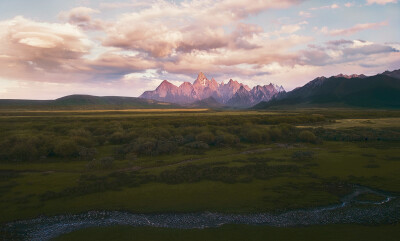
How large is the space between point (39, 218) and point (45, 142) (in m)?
32.6

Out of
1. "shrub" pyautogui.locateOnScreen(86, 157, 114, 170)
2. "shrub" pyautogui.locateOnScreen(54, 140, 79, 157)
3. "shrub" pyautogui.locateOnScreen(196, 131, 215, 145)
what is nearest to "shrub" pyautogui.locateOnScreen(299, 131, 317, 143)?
"shrub" pyautogui.locateOnScreen(196, 131, 215, 145)

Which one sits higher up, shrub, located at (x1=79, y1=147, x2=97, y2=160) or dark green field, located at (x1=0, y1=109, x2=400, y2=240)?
shrub, located at (x1=79, y1=147, x2=97, y2=160)

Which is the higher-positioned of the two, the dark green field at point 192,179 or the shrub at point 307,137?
the shrub at point 307,137

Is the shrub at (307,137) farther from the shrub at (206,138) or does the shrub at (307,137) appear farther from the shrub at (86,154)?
the shrub at (86,154)

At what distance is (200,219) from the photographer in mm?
24641

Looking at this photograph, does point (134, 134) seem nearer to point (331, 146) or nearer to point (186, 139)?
point (186, 139)

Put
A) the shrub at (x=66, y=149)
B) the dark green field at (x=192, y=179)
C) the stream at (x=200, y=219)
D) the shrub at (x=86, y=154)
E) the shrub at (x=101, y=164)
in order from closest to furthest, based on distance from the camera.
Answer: the dark green field at (x=192, y=179)
the stream at (x=200, y=219)
the shrub at (x=101, y=164)
the shrub at (x=66, y=149)
the shrub at (x=86, y=154)

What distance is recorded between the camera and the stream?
2315cm

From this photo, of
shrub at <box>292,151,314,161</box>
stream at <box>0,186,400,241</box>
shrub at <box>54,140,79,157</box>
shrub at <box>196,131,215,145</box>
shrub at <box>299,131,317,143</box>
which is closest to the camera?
stream at <box>0,186,400,241</box>

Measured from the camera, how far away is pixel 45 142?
5291cm

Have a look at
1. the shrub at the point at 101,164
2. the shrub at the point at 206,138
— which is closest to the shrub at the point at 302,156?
the shrub at the point at 206,138

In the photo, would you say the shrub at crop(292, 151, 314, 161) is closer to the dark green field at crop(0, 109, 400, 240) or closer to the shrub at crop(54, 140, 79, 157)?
the dark green field at crop(0, 109, 400, 240)

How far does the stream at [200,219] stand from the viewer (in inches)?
912

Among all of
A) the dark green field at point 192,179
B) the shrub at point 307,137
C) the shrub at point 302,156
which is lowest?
the dark green field at point 192,179
